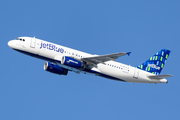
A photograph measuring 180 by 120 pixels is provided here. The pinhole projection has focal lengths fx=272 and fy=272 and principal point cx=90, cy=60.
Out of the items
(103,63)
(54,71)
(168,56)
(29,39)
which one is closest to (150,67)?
(168,56)

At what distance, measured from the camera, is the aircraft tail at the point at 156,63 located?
4984 centimetres

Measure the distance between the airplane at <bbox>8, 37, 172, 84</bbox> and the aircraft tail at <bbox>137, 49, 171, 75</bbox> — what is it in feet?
1.80

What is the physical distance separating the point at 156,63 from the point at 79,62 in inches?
649

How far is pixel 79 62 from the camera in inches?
1679

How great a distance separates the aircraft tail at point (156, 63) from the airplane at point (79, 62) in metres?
0.55

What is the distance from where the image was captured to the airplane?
42438 mm

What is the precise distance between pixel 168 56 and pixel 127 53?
18337 mm

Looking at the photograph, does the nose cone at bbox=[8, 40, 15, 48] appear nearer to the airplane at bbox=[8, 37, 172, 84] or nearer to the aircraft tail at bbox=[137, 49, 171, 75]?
the airplane at bbox=[8, 37, 172, 84]

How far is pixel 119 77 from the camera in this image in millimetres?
46188

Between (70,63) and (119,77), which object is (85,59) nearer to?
(70,63)

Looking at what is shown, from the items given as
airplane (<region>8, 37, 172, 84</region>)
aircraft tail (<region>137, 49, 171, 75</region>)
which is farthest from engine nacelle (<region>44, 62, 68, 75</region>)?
aircraft tail (<region>137, 49, 171, 75</region>)

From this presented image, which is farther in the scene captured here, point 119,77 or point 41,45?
point 119,77

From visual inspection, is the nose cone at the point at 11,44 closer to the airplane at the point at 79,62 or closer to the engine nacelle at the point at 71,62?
the airplane at the point at 79,62

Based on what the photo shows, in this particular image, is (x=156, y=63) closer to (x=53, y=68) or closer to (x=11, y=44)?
(x=53, y=68)
